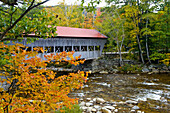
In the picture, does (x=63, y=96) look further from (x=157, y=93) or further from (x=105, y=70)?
(x=105, y=70)

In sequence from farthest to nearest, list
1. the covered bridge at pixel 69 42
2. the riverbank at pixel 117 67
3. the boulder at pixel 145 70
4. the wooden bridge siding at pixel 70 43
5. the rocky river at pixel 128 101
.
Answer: the riverbank at pixel 117 67 < the boulder at pixel 145 70 < the covered bridge at pixel 69 42 < the wooden bridge siding at pixel 70 43 < the rocky river at pixel 128 101

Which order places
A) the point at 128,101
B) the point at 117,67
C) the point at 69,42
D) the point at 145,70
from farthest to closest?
the point at 117,67, the point at 145,70, the point at 69,42, the point at 128,101

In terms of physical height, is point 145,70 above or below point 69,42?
below

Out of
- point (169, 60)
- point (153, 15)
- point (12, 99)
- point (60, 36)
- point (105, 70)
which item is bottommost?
point (105, 70)

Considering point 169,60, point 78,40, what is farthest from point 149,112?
Result: point 169,60

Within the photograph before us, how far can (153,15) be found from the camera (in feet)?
51.6

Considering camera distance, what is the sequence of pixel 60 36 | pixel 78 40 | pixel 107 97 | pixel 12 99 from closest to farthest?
pixel 12 99 < pixel 107 97 < pixel 60 36 < pixel 78 40

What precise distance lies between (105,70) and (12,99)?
14.8m

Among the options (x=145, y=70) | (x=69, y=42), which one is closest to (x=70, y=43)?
(x=69, y=42)

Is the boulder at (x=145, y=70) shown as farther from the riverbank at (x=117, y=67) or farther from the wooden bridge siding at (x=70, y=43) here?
the wooden bridge siding at (x=70, y=43)

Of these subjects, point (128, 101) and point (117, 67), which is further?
point (117, 67)

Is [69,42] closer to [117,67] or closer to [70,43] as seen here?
[70,43]

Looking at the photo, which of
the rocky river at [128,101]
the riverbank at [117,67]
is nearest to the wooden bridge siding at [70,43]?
the riverbank at [117,67]

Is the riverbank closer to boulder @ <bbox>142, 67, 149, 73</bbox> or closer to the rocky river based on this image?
boulder @ <bbox>142, 67, 149, 73</bbox>
